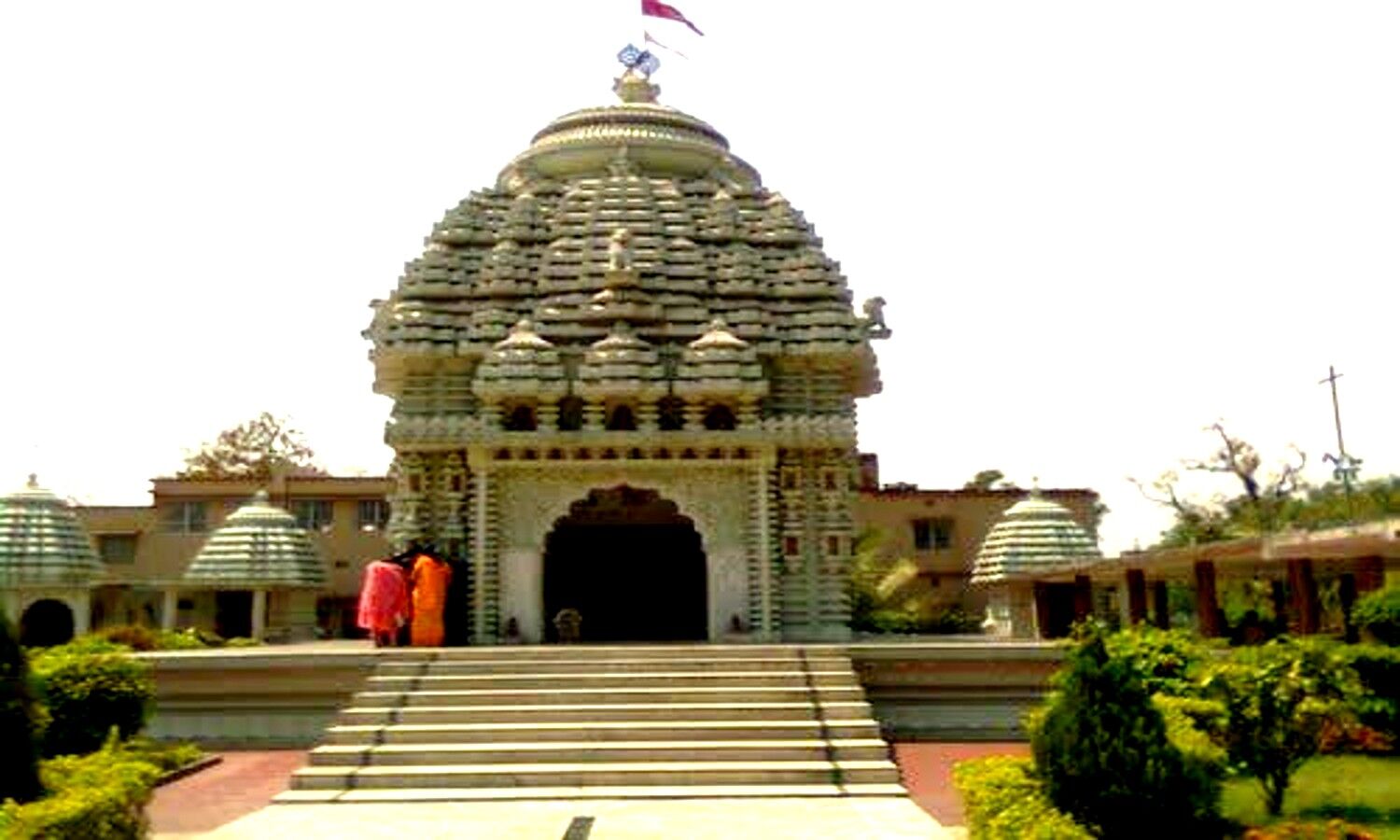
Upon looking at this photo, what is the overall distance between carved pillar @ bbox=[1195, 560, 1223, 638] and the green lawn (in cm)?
489

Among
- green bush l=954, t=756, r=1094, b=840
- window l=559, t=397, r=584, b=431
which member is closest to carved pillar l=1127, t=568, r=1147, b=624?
window l=559, t=397, r=584, b=431

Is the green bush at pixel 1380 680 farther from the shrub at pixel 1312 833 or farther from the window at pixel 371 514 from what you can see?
the window at pixel 371 514

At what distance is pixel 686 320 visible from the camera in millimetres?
22547

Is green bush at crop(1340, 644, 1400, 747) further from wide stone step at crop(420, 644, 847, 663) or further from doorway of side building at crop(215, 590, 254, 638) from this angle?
doorway of side building at crop(215, 590, 254, 638)

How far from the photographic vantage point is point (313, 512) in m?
40.4

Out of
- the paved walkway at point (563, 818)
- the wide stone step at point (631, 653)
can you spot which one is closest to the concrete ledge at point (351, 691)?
the wide stone step at point (631, 653)

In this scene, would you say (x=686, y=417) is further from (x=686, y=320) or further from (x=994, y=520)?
(x=994, y=520)

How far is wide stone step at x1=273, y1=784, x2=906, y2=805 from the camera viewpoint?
12.2 meters

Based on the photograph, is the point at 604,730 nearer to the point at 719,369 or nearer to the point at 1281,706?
the point at 1281,706

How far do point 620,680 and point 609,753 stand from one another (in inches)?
75.6

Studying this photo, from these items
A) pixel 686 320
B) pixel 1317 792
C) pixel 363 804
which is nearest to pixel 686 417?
pixel 686 320

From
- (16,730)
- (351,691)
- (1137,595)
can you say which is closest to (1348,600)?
(1137,595)

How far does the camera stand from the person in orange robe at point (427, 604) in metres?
19.2

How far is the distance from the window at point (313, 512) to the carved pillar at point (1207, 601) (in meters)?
29.0
